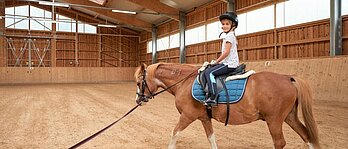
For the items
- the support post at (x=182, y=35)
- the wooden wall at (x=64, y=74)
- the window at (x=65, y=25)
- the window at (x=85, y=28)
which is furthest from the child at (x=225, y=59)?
the window at (x=85, y=28)

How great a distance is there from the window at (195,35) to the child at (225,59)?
1581 centimetres

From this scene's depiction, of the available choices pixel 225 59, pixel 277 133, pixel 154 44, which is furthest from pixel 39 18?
pixel 277 133

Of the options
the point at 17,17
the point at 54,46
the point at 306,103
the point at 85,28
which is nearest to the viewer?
the point at 306,103

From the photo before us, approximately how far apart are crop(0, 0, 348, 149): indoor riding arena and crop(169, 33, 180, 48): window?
10cm

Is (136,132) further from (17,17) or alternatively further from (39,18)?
(17,17)

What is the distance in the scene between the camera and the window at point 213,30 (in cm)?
1706

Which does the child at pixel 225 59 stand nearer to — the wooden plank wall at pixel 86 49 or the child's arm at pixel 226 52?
the child's arm at pixel 226 52

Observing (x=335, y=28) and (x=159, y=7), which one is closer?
(x=335, y=28)

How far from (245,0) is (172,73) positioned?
12.2 m

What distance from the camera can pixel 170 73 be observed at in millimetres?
3717

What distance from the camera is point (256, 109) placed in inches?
120

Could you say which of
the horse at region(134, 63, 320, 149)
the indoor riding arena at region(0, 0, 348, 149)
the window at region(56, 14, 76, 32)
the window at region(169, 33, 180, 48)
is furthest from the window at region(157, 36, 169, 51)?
the horse at region(134, 63, 320, 149)

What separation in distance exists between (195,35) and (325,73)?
1173 cm

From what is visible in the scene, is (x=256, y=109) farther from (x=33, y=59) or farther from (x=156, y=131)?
(x=33, y=59)
